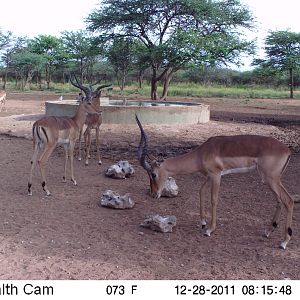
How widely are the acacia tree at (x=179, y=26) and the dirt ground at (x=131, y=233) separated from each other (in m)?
16.2

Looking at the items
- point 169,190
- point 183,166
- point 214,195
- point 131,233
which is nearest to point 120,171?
point 169,190

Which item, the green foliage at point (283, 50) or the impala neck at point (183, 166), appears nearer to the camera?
the impala neck at point (183, 166)

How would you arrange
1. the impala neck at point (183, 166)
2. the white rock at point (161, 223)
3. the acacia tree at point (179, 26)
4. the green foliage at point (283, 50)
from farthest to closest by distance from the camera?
the green foliage at point (283, 50), the acacia tree at point (179, 26), the impala neck at point (183, 166), the white rock at point (161, 223)

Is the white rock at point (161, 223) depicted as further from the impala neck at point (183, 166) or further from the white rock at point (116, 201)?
the white rock at point (116, 201)

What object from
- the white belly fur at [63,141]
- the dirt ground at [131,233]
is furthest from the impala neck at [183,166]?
the white belly fur at [63,141]

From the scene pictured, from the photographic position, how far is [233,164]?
5.11 meters

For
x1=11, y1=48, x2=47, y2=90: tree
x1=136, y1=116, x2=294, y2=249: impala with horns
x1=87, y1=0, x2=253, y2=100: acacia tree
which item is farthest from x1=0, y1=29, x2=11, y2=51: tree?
x1=136, y1=116, x2=294, y2=249: impala with horns

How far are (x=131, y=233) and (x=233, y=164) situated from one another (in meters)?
1.36

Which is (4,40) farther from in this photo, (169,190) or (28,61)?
(169,190)

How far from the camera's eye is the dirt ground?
4078 millimetres

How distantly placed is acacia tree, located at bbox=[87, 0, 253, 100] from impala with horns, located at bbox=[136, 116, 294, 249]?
18433 millimetres

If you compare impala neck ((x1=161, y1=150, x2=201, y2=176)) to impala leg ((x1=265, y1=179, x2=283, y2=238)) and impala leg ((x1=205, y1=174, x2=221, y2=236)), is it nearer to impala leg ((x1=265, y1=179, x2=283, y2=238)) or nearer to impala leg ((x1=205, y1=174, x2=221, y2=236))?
impala leg ((x1=205, y1=174, x2=221, y2=236))

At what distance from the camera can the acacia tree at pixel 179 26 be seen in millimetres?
23703
